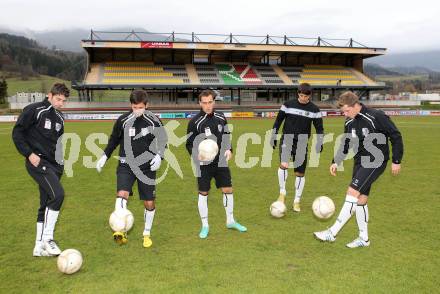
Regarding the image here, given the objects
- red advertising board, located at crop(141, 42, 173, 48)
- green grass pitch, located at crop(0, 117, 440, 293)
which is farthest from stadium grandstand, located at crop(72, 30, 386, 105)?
green grass pitch, located at crop(0, 117, 440, 293)

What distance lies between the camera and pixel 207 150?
622 centimetres

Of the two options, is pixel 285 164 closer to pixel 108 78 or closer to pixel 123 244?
pixel 123 244

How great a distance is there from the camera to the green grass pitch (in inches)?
188

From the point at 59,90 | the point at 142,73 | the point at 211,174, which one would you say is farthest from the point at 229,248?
the point at 142,73

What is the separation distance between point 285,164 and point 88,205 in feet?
14.8

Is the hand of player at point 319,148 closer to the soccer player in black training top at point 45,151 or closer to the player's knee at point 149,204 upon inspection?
the player's knee at point 149,204

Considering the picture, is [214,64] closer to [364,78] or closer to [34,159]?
[364,78]

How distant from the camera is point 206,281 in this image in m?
4.80

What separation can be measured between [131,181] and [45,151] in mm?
1309

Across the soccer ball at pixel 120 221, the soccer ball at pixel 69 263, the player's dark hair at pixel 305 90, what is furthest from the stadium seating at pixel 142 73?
the soccer ball at pixel 69 263

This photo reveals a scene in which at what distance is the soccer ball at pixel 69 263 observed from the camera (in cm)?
497

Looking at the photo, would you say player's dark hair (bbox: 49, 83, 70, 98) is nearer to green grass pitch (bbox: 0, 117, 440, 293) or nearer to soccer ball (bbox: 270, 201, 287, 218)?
green grass pitch (bbox: 0, 117, 440, 293)

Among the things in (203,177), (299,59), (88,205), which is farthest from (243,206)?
(299,59)

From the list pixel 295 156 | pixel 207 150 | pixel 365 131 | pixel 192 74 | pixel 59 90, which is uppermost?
pixel 192 74
